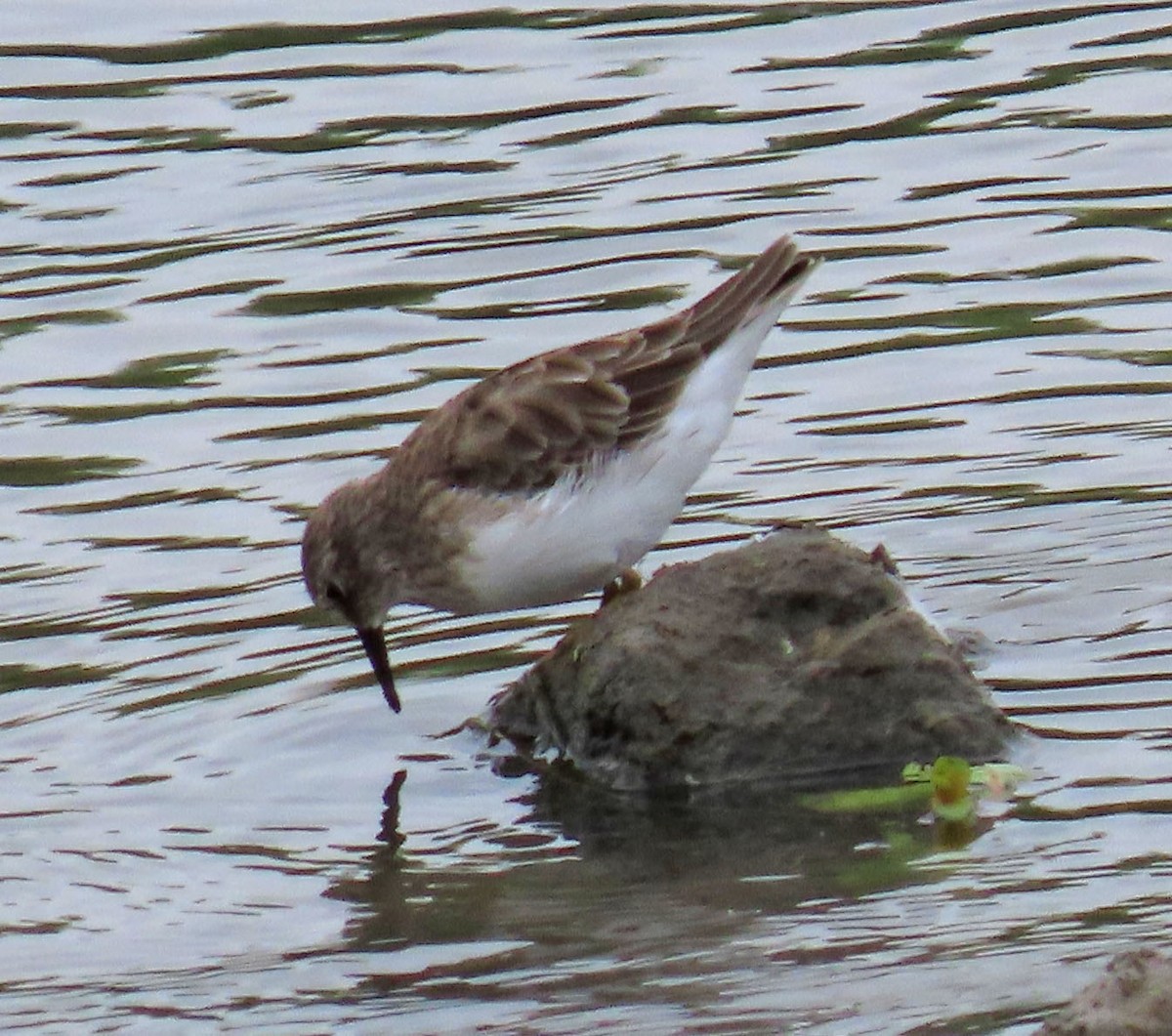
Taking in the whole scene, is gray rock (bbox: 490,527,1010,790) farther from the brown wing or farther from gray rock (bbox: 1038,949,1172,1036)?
gray rock (bbox: 1038,949,1172,1036)

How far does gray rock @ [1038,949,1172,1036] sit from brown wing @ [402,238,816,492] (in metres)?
4.03

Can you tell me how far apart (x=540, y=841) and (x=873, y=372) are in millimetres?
4287

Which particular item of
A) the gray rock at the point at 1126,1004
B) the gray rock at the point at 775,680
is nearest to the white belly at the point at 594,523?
the gray rock at the point at 775,680

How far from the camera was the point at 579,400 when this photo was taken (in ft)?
32.7

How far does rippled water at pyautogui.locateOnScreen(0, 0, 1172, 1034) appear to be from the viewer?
7.80 metres

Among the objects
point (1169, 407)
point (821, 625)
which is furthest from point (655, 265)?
point (821, 625)

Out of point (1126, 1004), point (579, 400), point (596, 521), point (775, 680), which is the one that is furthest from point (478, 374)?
point (1126, 1004)

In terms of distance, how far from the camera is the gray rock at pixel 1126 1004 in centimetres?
592

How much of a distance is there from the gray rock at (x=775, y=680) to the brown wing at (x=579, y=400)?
0.74 metres

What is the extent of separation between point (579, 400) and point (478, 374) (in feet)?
8.94

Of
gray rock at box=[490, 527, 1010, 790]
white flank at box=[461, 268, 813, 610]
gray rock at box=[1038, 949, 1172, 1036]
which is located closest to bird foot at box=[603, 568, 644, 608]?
white flank at box=[461, 268, 813, 610]

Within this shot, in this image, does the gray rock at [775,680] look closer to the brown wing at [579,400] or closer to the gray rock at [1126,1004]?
the brown wing at [579,400]

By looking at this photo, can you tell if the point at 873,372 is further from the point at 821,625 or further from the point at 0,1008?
the point at 0,1008

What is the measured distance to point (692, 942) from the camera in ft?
25.3
